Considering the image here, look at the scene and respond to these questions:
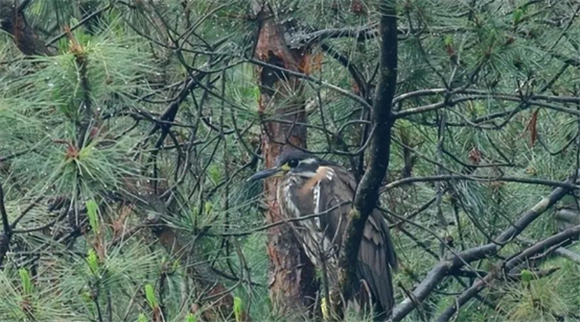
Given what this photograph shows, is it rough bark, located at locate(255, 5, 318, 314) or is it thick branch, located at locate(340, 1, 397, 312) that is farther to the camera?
rough bark, located at locate(255, 5, 318, 314)

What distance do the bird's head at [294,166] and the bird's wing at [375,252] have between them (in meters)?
0.08

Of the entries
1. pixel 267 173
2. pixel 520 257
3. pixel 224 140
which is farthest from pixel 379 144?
pixel 267 173

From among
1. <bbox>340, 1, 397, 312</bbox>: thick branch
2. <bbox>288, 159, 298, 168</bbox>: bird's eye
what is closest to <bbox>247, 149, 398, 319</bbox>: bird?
<bbox>288, 159, 298, 168</bbox>: bird's eye

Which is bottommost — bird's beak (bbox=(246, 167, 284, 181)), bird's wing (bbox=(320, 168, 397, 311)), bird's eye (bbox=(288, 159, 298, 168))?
bird's wing (bbox=(320, 168, 397, 311))

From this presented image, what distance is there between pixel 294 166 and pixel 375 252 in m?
0.47

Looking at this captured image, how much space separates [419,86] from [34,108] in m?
1.44

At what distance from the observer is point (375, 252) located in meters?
4.59

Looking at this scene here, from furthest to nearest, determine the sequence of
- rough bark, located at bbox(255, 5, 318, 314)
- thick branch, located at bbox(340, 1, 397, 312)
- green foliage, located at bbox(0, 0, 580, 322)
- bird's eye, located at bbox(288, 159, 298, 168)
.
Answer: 1. bird's eye, located at bbox(288, 159, 298, 168)
2. rough bark, located at bbox(255, 5, 318, 314)
3. thick branch, located at bbox(340, 1, 397, 312)
4. green foliage, located at bbox(0, 0, 580, 322)

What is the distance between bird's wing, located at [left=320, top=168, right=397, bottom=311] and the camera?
454 cm

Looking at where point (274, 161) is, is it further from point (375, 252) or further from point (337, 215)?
point (375, 252)

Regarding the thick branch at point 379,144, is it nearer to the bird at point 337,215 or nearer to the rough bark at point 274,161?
the rough bark at point 274,161

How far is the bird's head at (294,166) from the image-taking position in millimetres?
4406

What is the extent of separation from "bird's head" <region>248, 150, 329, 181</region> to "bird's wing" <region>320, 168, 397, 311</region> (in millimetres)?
85

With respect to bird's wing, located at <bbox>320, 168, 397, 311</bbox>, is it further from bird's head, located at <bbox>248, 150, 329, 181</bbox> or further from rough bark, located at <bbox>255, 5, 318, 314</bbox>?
rough bark, located at <bbox>255, 5, 318, 314</bbox>
